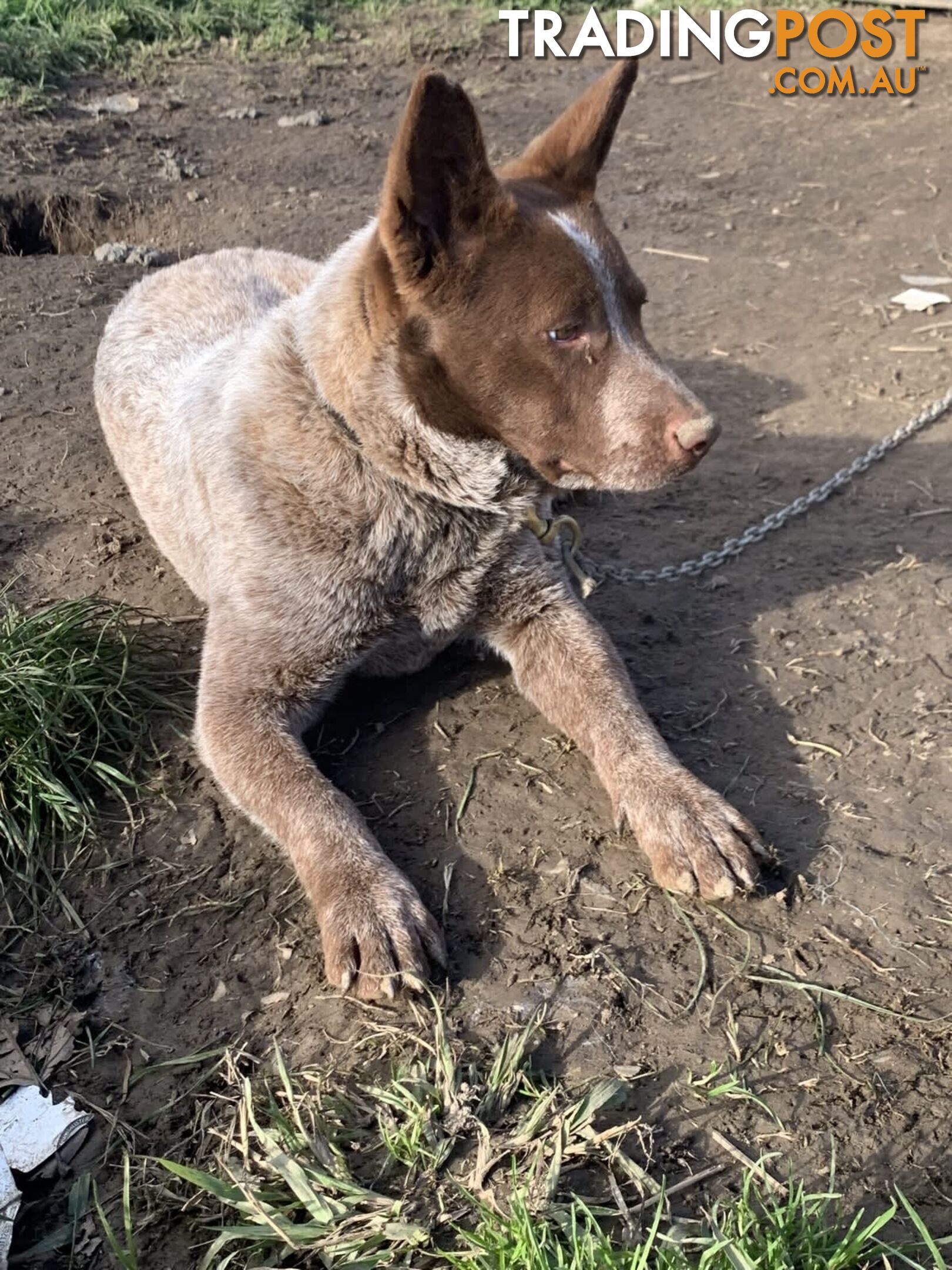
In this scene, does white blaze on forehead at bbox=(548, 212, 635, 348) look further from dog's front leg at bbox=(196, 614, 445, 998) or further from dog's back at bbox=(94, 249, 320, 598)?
dog's front leg at bbox=(196, 614, 445, 998)

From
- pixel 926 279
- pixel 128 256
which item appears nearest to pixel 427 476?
pixel 128 256

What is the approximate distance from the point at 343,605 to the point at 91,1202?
161 centimetres

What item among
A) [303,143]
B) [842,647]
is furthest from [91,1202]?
[303,143]

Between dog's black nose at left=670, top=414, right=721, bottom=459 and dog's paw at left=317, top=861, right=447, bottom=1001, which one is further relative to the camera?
dog's black nose at left=670, top=414, right=721, bottom=459

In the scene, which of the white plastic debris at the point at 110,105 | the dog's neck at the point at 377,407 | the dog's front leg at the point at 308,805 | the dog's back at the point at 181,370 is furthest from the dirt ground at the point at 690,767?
the white plastic debris at the point at 110,105

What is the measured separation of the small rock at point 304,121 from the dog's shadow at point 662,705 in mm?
5268

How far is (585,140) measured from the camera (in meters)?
3.23

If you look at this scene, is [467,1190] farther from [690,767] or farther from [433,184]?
[433,184]

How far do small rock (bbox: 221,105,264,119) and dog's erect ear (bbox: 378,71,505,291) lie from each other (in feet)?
22.0

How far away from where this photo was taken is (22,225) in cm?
691

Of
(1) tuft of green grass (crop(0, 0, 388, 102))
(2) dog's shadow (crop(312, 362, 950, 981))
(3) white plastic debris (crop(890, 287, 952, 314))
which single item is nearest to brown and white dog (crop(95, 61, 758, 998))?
(2) dog's shadow (crop(312, 362, 950, 981))

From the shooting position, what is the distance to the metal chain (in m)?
4.29

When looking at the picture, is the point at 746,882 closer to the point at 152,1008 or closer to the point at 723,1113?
the point at 723,1113

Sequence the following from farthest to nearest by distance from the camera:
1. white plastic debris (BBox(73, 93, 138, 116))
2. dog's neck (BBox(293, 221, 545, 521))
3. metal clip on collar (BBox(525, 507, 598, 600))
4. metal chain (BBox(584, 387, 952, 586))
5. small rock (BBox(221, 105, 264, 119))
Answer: small rock (BBox(221, 105, 264, 119)) < white plastic debris (BBox(73, 93, 138, 116)) < metal chain (BBox(584, 387, 952, 586)) < metal clip on collar (BBox(525, 507, 598, 600)) < dog's neck (BBox(293, 221, 545, 521))
